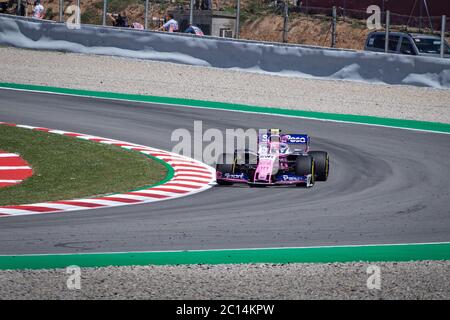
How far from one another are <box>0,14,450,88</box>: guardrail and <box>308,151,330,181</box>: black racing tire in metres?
9.72

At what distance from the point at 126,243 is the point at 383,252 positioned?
107 inches

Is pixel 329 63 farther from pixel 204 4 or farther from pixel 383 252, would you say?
pixel 383 252

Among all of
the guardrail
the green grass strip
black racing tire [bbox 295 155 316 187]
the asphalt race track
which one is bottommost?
the green grass strip

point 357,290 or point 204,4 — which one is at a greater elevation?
point 204,4

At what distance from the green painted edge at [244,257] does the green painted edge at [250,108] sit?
10.2 meters

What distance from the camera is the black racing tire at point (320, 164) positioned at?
47.6ft

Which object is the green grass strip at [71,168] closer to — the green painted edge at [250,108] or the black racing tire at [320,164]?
the black racing tire at [320,164]

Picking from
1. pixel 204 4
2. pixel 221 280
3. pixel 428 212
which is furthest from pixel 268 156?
pixel 204 4

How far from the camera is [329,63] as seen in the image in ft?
81.0

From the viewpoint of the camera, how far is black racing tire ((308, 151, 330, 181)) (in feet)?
47.6

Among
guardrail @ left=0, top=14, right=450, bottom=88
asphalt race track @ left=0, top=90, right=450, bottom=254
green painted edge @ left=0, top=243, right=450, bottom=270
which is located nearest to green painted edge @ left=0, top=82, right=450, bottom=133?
asphalt race track @ left=0, top=90, right=450, bottom=254

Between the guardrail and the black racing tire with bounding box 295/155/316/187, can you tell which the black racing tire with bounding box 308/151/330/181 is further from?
the guardrail

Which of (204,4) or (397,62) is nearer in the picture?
(397,62)

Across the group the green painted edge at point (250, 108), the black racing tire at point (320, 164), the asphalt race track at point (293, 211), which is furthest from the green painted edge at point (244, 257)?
the green painted edge at point (250, 108)
